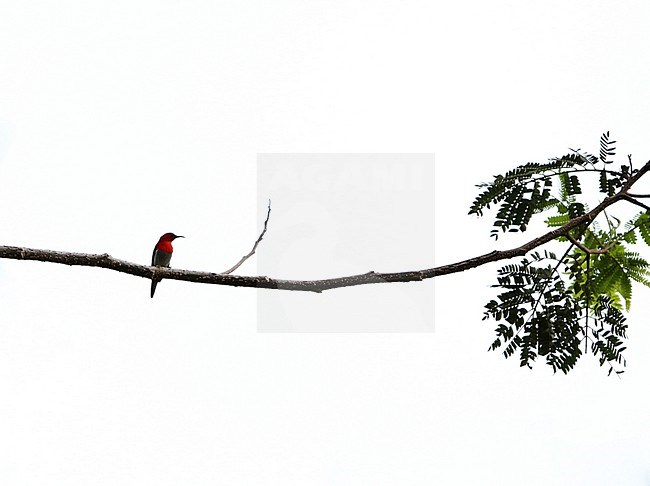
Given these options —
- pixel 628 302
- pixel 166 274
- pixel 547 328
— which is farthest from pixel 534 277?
pixel 166 274

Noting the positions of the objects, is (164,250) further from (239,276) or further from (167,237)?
(239,276)

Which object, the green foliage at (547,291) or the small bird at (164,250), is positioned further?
the small bird at (164,250)

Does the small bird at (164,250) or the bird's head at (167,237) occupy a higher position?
the bird's head at (167,237)

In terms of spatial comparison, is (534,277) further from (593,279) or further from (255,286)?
(255,286)

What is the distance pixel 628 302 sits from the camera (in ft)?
16.0

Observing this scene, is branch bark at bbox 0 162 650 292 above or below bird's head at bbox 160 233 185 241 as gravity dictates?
below

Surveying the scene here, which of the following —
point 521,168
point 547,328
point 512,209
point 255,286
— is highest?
point 521,168

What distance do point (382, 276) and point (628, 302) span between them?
8.18 feet

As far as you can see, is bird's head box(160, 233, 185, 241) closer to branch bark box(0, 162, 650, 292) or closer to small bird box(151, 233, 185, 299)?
small bird box(151, 233, 185, 299)

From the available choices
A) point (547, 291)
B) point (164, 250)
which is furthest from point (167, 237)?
point (547, 291)

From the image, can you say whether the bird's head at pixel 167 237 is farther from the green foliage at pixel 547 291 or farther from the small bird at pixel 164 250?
the green foliage at pixel 547 291

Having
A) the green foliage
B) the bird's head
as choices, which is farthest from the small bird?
the green foliage

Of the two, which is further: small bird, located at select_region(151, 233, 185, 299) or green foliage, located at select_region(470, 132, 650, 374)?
small bird, located at select_region(151, 233, 185, 299)

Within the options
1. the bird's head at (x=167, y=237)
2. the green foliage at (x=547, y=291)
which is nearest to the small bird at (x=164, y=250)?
the bird's head at (x=167, y=237)
